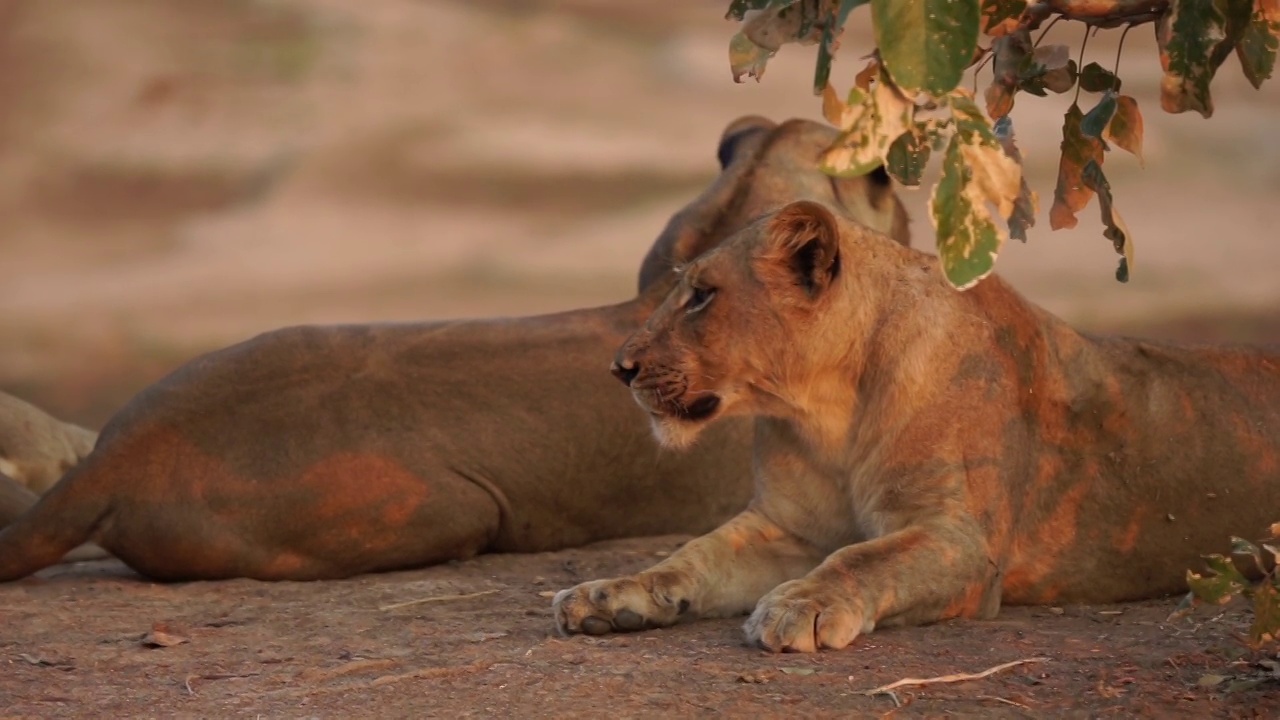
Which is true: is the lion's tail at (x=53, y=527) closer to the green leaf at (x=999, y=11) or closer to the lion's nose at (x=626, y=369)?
the lion's nose at (x=626, y=369)

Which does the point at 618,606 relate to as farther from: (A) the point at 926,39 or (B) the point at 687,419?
(A) the point at 926,39

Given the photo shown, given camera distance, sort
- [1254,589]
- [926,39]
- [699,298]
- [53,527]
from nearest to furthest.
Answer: [926,39], [1254,589], [699,298], [53,527]

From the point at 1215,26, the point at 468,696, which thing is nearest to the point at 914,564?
the point at 468,696

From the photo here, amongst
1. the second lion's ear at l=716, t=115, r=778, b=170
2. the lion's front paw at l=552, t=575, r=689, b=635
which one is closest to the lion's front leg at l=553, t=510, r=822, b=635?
the lion's front paw at l=552, t=575, r=689, b=635

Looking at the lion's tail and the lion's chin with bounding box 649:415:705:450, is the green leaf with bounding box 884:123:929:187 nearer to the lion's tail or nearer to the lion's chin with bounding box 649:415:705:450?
the lion's chin with bounding box 649:415:705:450

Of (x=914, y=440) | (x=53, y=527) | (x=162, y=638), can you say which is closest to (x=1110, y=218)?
(x=914, y=440)

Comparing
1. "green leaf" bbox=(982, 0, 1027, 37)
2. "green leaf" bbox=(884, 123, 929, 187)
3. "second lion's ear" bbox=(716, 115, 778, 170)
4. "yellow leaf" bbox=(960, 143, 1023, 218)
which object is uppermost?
"second lion's ear" bbox=(716, 115, 778, 170)

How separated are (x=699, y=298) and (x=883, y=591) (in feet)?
2.82

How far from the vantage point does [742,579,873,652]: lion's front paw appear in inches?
146

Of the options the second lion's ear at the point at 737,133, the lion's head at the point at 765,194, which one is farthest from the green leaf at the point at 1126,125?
the second lion's ear at the point at 737,133

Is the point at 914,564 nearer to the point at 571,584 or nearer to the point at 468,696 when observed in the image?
the point at 468,696

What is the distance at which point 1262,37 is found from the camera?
10.5ft

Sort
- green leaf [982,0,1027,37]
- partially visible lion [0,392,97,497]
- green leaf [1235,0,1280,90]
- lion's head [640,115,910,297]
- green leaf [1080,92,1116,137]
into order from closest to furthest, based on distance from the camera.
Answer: green leaf [982,0,1027,37] → green leaf [1235,0,1280,90] → green leaf [1080,92,1116,137] → lion's head [640,115,910,297] → partially visible lion [0,392,97,497]

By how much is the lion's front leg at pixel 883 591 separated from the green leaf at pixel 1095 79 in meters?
1.02
